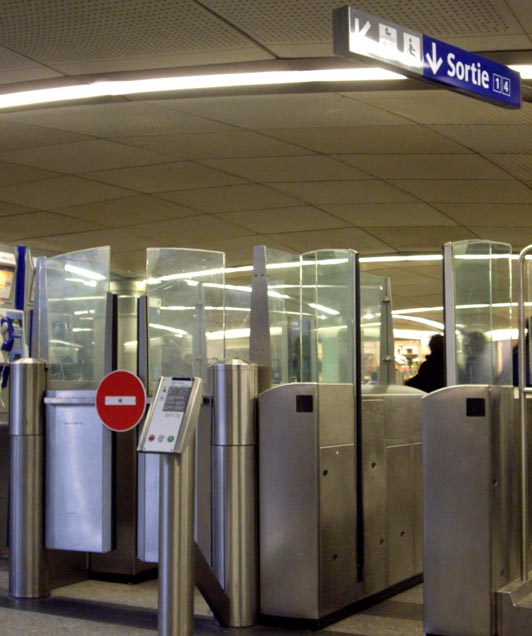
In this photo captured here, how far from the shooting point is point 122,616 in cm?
553

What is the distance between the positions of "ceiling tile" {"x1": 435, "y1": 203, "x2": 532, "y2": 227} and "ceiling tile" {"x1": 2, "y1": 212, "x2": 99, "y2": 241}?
4.96 metres

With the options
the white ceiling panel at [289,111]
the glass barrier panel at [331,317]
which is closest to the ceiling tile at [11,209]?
the white ceiling panel at [289,111]

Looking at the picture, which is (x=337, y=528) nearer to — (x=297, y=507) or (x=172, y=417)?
(x=297, y=507)

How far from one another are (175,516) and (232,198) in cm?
912

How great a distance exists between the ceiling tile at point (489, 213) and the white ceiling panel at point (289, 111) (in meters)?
4.10

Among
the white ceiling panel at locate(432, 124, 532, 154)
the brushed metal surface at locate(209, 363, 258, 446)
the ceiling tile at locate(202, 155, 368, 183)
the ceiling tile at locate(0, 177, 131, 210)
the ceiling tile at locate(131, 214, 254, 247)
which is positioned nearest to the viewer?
the brushed metal surface at locate(209, 363, 258, 446)

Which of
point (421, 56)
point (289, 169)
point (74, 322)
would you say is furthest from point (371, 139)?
point (421, 56)

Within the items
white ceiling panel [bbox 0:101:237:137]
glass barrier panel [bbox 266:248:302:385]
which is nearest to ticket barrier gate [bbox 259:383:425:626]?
glass barrier panel [bbox 266:248:302:385]

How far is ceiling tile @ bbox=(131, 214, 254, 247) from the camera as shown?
46.6ft

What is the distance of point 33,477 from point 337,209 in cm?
826

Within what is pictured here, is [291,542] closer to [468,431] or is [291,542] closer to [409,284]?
[468,431]

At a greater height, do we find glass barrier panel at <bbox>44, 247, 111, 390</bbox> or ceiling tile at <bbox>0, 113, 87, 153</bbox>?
ceiling tile at <bbox>0, 113, 87, 153</bbox>

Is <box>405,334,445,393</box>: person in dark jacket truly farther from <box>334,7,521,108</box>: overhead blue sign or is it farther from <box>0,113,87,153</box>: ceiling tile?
<box>0,113,87,153</box>: ceiling tile

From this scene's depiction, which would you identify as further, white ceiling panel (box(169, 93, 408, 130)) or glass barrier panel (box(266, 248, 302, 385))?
white ceiling panel (box(169, 93, 408, 130))
